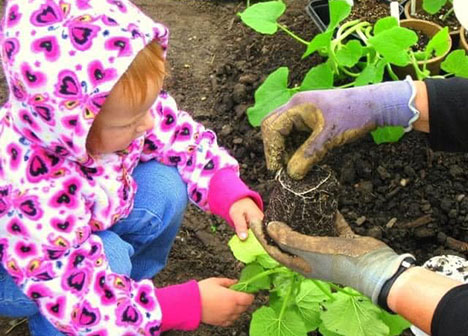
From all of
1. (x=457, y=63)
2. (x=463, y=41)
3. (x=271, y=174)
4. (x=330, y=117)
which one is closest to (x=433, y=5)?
(x=463, y=41)

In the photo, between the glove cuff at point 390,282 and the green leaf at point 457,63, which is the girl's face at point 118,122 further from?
the green leaf at point 457,63

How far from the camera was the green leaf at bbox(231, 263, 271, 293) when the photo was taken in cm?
170

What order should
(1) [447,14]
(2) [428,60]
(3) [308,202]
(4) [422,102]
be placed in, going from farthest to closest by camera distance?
(1) [447,14], (2) [428,60], (4) [422,102], (3) [308,202]

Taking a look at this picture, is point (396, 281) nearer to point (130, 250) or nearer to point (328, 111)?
point (328, 111)

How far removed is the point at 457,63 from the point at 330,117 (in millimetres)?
831

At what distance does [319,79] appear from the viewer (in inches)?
88.4

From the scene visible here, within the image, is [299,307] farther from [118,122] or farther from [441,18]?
[441,18]

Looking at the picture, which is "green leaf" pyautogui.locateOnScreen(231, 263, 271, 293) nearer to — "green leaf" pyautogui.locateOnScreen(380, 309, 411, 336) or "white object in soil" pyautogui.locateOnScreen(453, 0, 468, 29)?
"green leaf" pyautogui.locateOnScreen(380, 309, 411, 336)

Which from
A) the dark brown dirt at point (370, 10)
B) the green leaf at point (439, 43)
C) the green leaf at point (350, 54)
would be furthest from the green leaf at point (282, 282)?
the dark brown dirt at point (370, 10)

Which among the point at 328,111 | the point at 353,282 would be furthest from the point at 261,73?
the point at 353,282

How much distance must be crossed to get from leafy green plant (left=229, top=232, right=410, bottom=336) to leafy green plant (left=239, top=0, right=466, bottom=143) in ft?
2.01

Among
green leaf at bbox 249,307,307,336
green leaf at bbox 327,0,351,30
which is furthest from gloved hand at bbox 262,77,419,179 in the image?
green leaf at bbox 327,0,351,30

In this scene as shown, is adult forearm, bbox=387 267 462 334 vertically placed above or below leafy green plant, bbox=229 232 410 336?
above

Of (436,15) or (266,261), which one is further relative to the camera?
(436,15)
